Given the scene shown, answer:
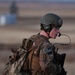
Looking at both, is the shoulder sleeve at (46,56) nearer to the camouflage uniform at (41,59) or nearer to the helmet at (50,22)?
the camouflage uniform at (41,59)

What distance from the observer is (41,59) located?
6.33 meters

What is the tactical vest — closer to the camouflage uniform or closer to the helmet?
the camouflage uniform

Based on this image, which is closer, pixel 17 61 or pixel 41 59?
pixel 41 59

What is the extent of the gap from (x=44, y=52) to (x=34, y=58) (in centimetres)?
21

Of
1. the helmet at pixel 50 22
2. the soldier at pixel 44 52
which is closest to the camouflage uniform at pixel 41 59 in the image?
the soldier at pixel 44 52

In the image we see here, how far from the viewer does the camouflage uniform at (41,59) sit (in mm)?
6320

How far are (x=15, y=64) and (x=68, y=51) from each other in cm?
1409

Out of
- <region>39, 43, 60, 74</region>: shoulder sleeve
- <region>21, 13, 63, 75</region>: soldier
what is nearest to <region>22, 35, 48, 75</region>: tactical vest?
<region>21, 13, 63, 75</region>: soldier

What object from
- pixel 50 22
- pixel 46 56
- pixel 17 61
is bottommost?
pixel 17 61

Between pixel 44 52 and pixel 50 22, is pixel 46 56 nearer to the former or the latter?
pixel 44 52

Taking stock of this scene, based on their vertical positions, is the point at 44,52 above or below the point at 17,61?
above

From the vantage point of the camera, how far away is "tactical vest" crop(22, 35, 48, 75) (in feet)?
21.1

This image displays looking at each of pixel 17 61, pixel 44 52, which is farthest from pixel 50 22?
pixel 17 61

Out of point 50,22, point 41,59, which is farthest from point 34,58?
point 50,22
